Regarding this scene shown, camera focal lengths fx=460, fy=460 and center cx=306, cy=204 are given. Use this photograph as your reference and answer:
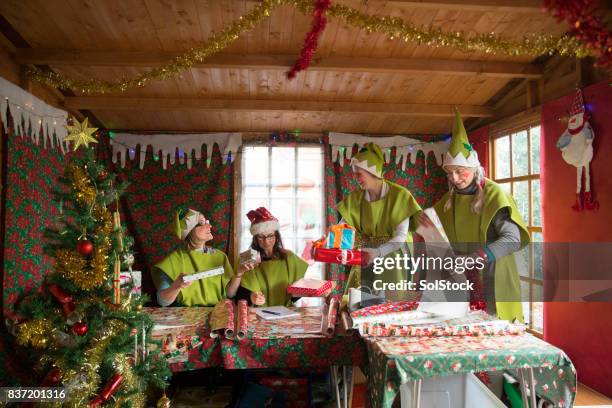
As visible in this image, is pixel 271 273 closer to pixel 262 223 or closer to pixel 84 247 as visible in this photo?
pixel 262 223

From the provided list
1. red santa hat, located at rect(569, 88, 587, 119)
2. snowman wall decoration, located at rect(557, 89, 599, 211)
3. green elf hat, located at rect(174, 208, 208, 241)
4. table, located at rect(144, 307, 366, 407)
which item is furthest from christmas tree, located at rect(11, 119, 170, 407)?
red santa hat, located at rect(569, 88, 587, 119)

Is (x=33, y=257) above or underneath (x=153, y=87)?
underneath

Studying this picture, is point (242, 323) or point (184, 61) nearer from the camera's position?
point (242, 323)

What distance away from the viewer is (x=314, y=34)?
2688 mm

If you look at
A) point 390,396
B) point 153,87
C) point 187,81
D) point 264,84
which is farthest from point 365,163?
point 153,87

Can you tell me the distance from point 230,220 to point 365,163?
8.80 ft

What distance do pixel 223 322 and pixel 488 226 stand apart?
139 cm

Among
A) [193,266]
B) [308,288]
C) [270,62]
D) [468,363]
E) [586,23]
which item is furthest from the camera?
[270,62]

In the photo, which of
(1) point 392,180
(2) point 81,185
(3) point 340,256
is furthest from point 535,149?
(2) point 81,185

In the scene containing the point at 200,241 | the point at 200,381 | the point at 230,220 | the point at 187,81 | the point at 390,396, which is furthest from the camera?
the point at 230,220

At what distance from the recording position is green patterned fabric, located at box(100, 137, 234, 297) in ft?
15.9

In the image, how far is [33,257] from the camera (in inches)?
122

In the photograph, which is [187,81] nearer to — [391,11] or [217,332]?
[391,11]

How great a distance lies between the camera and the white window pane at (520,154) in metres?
3.84
